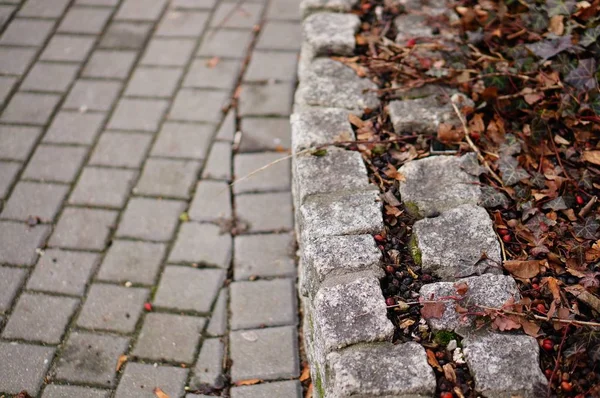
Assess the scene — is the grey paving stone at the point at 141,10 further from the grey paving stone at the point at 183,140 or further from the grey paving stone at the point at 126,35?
the grey paving stone at the point at 183,140

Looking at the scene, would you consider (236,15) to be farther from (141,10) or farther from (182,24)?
(141,10)

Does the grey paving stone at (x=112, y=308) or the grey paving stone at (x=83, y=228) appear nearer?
the grey paving stone at (x=112, y=308)

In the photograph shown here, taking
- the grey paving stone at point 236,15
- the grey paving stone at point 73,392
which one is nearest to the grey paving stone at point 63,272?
the grey paving stone at point 73,392

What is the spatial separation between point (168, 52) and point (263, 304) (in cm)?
194

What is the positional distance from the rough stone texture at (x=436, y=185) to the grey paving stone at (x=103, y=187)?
58.8 inches

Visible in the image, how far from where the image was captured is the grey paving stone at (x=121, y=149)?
137 inches

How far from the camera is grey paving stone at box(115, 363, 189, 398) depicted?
8.48 ft

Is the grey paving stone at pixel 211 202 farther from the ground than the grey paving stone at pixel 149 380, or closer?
farther from the ground

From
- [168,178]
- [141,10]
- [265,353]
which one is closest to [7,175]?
[168,178]

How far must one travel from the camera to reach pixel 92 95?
3.83 metres

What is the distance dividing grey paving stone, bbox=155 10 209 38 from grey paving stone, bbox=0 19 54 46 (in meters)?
0.72

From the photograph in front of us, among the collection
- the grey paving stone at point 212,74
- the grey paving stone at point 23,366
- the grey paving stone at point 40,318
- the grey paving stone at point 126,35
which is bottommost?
the grey paving stone at point 23,366

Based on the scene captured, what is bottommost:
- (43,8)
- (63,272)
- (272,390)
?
(272,390)

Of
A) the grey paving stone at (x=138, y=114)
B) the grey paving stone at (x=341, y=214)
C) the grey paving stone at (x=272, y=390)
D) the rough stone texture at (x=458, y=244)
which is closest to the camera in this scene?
the rough stone texture at (x=458, y=244)
